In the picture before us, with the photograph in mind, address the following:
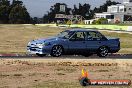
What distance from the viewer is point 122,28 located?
3019 inches

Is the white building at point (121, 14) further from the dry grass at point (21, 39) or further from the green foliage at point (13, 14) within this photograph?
the dry grass at point (21, 39)

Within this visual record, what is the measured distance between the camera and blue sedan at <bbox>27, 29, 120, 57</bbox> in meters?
22.7

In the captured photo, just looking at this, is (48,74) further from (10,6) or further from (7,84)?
(10,6)

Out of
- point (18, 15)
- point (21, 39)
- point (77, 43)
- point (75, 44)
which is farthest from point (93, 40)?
point (18, 15)

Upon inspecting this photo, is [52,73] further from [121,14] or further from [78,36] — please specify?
[121,14]

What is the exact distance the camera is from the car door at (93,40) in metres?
23.6

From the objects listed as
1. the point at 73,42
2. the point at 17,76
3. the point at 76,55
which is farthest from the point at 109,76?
the point at 76,55

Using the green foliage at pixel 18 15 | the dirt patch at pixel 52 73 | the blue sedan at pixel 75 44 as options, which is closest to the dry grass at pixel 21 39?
the blue sedan at pixel 75 44

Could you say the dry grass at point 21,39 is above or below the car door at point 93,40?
below

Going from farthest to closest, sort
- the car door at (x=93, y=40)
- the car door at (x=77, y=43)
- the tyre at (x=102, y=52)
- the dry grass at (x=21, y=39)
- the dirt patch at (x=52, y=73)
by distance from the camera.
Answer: the dry grass at (x=21, y=39)
the tyre at (x=102, y=52)
the car door at (x=93, y=40)
the car door at (x=77, y=43)
the dirt patch at (x=52, y=73)

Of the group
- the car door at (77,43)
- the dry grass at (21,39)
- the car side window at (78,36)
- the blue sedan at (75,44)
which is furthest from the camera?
the dry grass at (21,39)

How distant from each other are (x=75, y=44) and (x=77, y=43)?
14 cm

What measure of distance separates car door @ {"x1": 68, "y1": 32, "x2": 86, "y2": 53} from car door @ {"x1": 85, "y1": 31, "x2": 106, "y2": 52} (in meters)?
0.24

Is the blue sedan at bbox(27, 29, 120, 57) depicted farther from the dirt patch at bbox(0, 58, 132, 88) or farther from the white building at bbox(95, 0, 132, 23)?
the white building at bbox(95, 0, 132, 23)
